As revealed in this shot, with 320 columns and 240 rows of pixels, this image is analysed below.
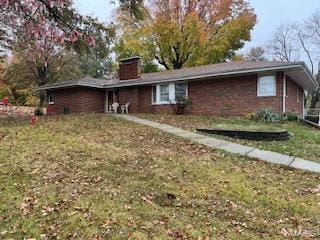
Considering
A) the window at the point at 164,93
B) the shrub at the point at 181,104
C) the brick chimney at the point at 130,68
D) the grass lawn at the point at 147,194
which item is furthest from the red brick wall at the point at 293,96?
the grass lawn at the point at 147,194

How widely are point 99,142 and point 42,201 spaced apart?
14.9 ft

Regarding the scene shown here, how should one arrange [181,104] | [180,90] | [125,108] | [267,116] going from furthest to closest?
[125,108], [180,90], [181,104], [267,116]

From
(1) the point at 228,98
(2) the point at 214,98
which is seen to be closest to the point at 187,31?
(2) the point at 214,98

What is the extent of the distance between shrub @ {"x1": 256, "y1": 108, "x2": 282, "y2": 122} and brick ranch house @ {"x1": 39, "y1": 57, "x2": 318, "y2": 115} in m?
0.79

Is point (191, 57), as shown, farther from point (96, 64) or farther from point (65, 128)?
point (65, 128)

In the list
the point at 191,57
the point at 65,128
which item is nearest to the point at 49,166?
the point at 65,128

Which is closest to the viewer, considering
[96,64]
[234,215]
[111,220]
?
[111,220]

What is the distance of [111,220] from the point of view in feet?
16.3

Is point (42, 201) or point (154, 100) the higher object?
point (154, 100)

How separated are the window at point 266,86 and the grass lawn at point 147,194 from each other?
9.46 meters

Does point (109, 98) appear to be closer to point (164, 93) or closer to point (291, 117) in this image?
point (164, 93)

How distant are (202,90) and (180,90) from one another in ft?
4.82

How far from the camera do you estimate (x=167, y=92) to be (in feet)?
71.0

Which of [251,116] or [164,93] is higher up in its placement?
[164,93]
